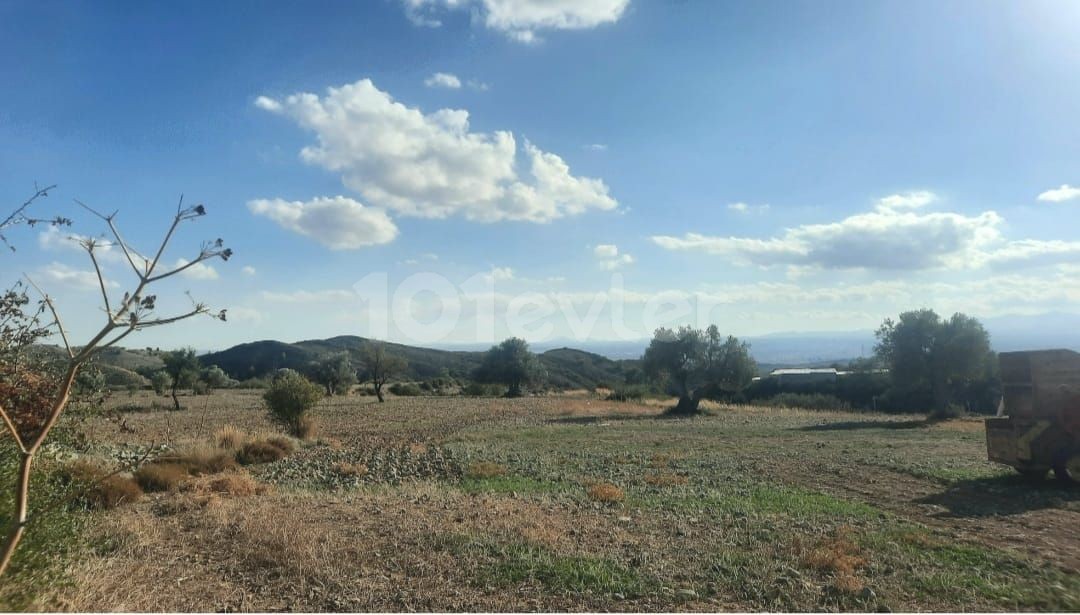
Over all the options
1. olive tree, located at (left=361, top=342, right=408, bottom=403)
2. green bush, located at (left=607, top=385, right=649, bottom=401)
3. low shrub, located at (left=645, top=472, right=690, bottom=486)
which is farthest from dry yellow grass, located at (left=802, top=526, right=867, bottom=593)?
green bush, located at (left=607, top=385, right=649, bottom=401)

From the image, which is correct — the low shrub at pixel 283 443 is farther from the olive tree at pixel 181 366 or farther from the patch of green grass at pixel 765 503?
the olive tree at pixel 181 366

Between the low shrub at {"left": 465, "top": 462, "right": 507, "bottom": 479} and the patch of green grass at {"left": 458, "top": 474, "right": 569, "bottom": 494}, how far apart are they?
0.24 meters

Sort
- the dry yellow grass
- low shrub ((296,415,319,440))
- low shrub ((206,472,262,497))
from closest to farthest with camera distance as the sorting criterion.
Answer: the dry yellow grass → low shrub ((206,472,262,497)) → low shrub ((296,415,319,440))

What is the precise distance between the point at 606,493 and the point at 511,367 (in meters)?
46.4

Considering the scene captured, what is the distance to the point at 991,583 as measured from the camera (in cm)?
620

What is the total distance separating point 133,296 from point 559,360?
11556 centimetres

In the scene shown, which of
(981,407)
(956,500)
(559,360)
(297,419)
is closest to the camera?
(956,500)

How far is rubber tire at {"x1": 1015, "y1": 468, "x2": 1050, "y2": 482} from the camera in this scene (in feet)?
39.7

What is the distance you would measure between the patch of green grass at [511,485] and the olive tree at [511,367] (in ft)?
141

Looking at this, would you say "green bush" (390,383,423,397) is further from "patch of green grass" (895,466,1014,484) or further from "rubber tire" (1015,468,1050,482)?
"rubber tire" (1015,468,1050,482)

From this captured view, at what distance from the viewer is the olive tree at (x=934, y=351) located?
105ft

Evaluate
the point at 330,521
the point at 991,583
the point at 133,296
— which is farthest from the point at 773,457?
the point at 133,296

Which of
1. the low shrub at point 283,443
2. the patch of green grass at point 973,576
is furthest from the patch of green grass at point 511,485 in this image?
the low shrub at point 283,443

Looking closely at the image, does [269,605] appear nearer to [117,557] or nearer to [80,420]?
[117,557]
